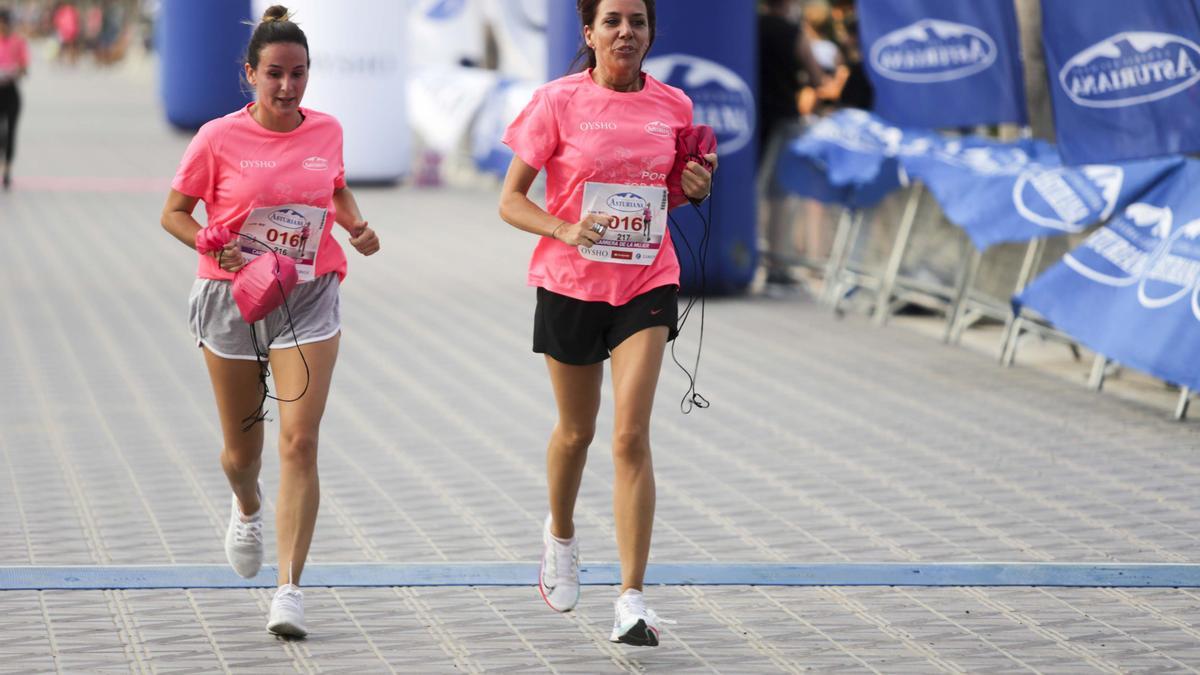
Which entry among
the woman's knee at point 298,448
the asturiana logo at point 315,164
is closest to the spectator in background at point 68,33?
the asturiana logo at point 315,164

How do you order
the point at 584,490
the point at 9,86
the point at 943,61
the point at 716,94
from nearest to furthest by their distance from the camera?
the point at 584,490
the point at 943,61
the point at 716,94
the point at 9,86

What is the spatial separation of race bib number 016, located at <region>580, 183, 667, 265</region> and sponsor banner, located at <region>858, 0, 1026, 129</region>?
21.8 feet

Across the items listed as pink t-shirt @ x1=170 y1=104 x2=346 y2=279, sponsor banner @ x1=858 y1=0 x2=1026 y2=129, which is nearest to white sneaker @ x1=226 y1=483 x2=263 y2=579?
pink t-shirt @ x1=170 y1=104 x2=346 y2=279

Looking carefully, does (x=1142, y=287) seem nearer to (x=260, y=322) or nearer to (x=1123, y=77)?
(x=1123, y=77)

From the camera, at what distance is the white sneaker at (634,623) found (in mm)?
5176

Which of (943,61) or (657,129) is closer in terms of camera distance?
(657,129)

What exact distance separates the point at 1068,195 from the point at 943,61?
Result: 2.11 m

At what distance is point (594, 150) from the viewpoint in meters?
5.20

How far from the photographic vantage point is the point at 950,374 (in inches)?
395

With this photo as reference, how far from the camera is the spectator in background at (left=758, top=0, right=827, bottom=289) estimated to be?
43.9 ft

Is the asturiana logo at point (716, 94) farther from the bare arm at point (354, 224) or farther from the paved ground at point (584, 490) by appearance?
the bare arm at point (354, 224)

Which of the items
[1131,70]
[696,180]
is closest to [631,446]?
[696,180]

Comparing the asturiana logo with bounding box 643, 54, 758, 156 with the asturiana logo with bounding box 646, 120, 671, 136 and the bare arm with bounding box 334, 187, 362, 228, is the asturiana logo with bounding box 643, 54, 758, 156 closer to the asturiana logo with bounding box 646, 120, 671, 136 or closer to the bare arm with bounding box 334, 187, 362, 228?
the bare arm with bounding box 334, 187, 362, 228

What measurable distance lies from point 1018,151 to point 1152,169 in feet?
5.35
